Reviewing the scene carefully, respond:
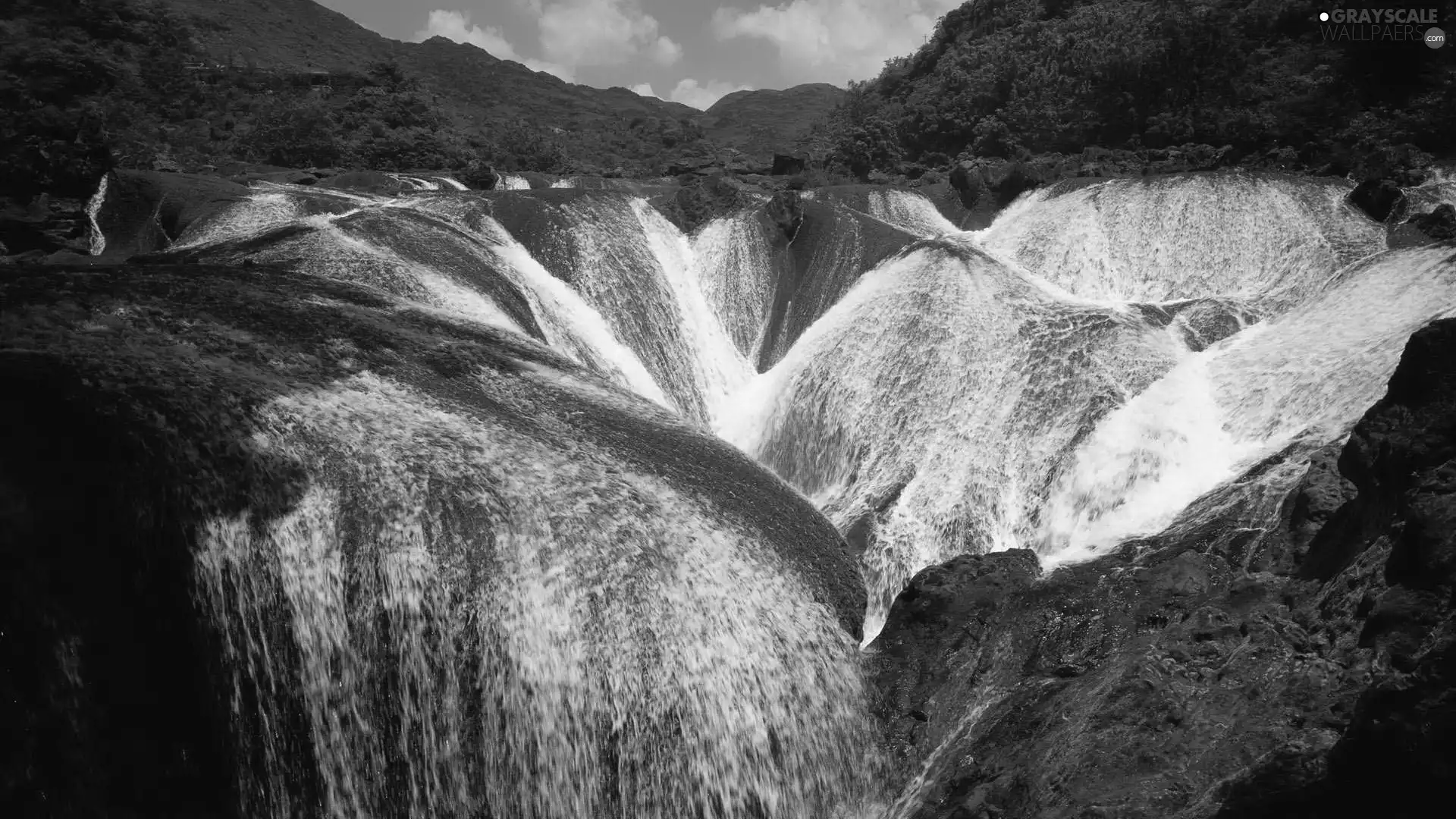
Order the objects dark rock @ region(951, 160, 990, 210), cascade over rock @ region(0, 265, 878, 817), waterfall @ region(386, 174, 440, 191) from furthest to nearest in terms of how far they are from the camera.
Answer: waterfall @ region(386, 174, 440, 191) → dark rock @ region(951, 160, 990, 210) → cascade over rock @ region(0, 265, 878, 817)

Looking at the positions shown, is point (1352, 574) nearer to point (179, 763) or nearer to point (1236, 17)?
point (179, 763)

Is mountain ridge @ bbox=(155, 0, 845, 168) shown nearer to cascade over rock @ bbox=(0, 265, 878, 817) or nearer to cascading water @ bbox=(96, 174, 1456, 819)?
cascading water @ bbox=(96, 174, 1456, 819)

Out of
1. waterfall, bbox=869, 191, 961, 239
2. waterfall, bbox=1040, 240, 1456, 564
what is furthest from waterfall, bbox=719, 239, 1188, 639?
waterfall, bbox=869, 191, 961, 239

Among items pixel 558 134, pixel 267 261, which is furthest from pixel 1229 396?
pixel 558 134

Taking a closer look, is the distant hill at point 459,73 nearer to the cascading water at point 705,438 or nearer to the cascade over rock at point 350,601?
the cascading water at point 705,438

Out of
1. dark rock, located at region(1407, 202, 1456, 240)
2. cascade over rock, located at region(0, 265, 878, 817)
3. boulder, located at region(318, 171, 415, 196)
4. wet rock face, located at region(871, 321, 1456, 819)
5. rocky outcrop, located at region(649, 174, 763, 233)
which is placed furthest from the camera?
boulder, located at region(318, 171, 415, 196)

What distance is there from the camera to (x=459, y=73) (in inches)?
3300

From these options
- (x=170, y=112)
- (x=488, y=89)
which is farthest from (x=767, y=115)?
(x=170, y=112)

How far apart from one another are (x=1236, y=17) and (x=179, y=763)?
106 ft

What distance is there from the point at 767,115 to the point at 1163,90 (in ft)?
234

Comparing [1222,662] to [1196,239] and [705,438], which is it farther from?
[1196,239]

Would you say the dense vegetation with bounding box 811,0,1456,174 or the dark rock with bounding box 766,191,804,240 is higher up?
the dense vegetation with bounding box 811,0,1456,174

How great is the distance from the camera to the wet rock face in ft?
14.5

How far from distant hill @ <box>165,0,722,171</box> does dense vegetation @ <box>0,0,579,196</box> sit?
5.40 m
